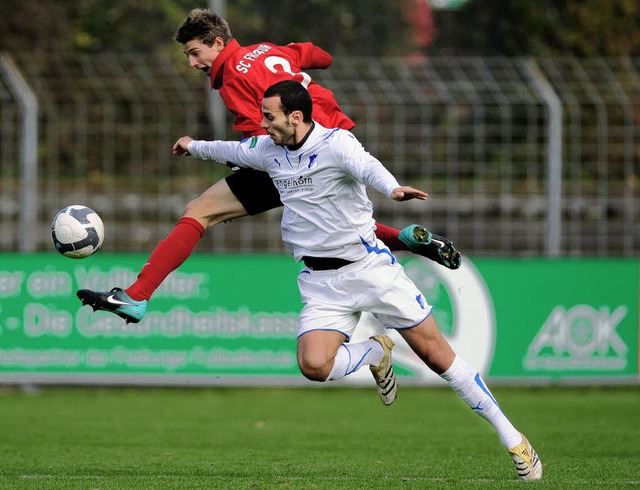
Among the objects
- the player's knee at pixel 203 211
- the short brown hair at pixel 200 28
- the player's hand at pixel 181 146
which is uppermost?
the short brown hair at pixel 200 28

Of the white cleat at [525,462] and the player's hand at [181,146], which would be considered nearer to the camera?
the white cleat at [525,462]

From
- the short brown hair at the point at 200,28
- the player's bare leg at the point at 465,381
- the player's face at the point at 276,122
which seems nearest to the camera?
the player's face at the point at 276,122

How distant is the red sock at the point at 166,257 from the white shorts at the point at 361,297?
831 mm

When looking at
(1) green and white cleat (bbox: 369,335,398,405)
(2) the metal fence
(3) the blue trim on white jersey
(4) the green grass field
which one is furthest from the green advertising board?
(3) the blue trim on white jersey

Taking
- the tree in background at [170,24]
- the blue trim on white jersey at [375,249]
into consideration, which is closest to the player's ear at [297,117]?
the blue trim on white jersey at [375,249]

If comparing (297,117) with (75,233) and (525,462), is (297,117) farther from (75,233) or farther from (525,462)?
(525,462)

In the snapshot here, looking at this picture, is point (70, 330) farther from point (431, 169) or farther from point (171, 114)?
point (431, 169)

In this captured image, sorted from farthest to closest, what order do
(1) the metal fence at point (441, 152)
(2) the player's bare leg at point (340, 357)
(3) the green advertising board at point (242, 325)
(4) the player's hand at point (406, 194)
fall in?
1. (1) the metal fence at point (441, 152)
2. (3) the green advertising board at point (242, 325)
3. (2) the player's bare leg at point (340, 357)
4. (4) the player's hand at point (406, 194)

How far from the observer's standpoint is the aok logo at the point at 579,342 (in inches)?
538

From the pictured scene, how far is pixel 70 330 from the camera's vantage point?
530 inches

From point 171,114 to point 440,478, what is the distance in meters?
8.13

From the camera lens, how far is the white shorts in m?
7.88

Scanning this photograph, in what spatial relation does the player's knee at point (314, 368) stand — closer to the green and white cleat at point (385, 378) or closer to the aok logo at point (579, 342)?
the green and white cleat at point (385, 378)

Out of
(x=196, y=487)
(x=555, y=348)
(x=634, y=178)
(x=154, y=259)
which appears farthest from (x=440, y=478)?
(x=634, y=178)
